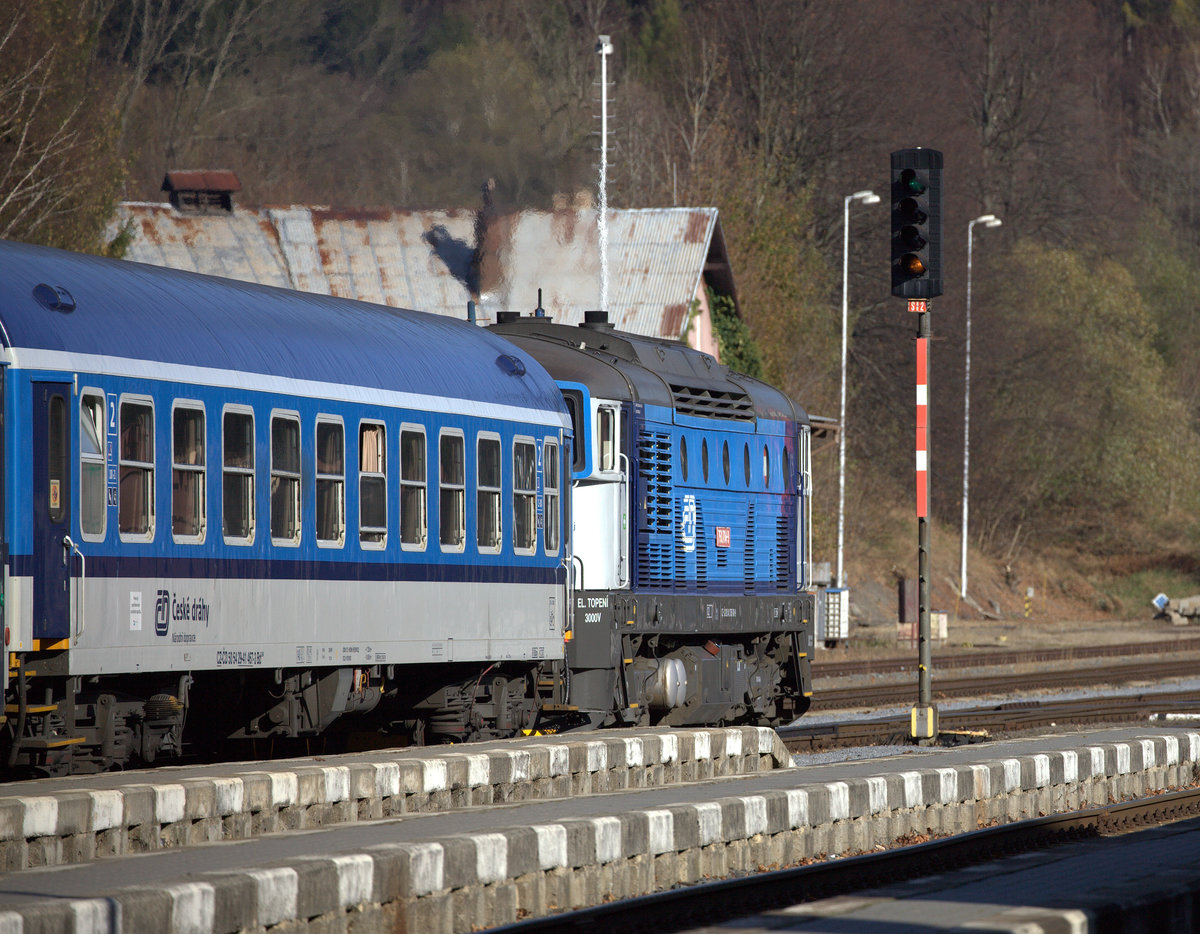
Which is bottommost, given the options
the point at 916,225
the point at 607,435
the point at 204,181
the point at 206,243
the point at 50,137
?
the point at 607,435

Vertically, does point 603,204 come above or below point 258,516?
above

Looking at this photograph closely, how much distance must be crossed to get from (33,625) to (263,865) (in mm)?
3847

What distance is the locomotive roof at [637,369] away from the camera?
736 inches

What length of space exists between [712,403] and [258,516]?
7.63m

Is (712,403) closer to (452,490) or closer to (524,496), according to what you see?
(524,496)

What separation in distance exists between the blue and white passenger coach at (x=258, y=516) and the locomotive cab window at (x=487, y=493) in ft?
0.08

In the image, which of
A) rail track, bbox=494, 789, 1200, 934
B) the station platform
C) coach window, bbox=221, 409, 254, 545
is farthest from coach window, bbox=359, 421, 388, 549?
rail track, bbox=494, 789, 1200, 934

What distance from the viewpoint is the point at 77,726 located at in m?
12.7

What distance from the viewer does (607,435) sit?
1852 centimetres

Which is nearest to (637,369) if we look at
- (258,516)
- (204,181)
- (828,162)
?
(258,516)

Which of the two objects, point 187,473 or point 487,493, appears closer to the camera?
point 187,473

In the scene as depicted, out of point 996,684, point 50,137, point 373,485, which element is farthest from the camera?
point 50,137

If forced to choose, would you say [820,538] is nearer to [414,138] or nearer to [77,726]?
[414,138]

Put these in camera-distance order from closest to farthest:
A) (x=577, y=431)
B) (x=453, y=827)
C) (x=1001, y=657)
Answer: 1. (x=453, y=827)
2. (x=577, y=431)
3. (x=1001, y=657)
